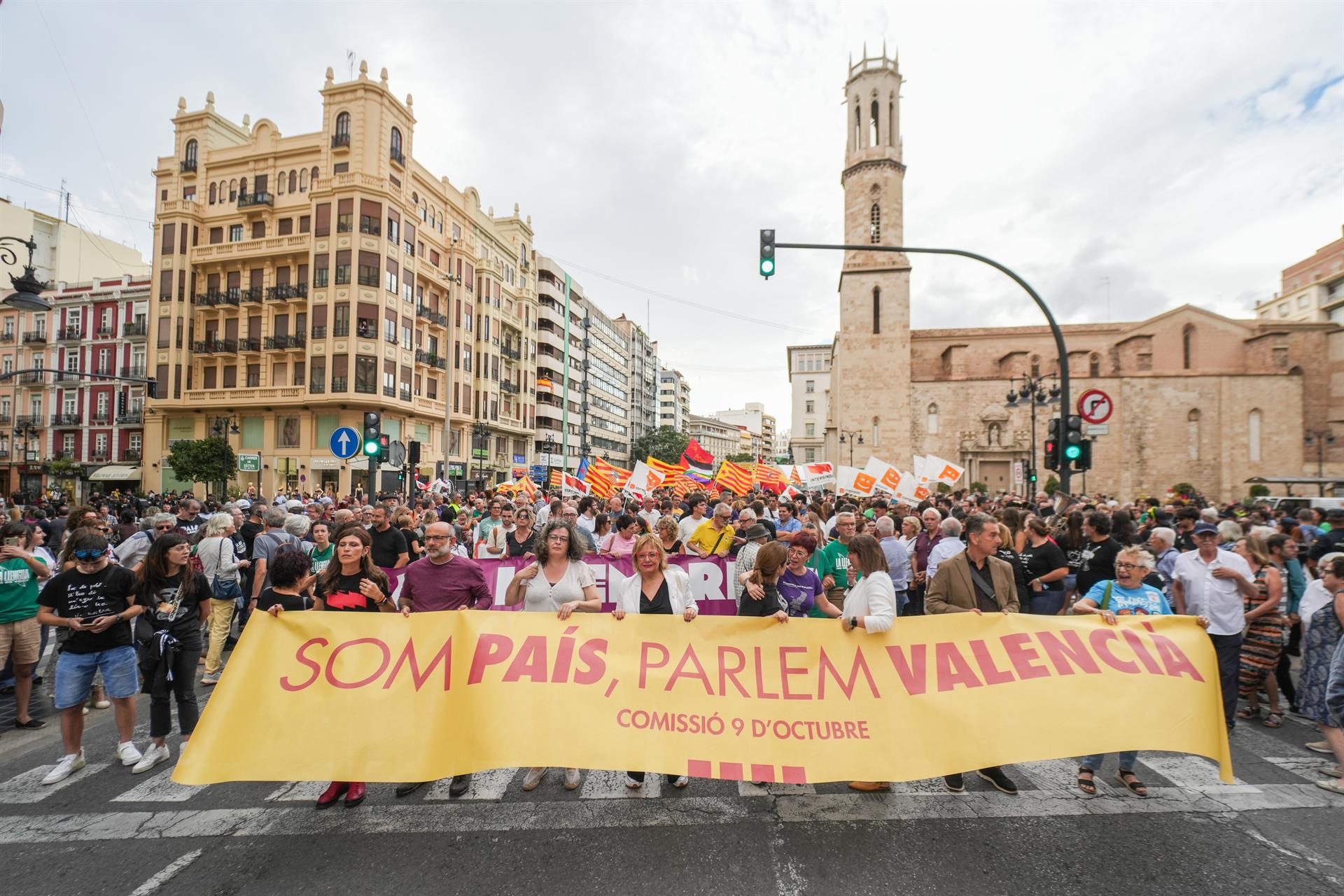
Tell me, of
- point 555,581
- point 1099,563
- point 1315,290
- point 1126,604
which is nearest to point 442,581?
point 555,581

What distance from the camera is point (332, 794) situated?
402 cm

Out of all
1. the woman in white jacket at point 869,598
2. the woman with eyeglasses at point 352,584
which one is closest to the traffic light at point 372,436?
the woman with eyeglasses at point 352,584

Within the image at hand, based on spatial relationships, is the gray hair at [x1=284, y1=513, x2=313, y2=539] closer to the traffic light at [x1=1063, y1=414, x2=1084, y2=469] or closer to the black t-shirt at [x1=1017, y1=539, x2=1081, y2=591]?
the black t-shirt at [x1=1017, y1=539, x2=1081, y2=591]

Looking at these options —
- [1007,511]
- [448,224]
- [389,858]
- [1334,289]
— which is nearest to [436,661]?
[389,858]

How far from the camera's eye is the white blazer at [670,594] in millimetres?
4344

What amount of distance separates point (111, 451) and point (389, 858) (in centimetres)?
5177

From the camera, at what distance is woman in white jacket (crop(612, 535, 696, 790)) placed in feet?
14.2

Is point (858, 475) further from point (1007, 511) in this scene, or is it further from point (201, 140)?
point (201, 140)

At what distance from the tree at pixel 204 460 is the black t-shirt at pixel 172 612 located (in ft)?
105

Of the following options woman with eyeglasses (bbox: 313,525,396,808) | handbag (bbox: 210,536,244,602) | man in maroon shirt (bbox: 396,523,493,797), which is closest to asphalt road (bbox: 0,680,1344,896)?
woman with eyeglasses (bbox: 313,525,396,808)

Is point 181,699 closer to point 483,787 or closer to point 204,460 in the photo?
point 483,787

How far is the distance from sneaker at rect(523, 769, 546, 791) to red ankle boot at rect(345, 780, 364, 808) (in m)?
1.06

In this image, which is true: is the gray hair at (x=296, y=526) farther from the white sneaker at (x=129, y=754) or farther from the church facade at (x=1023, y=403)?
the church facade at (x=1023, y=403)

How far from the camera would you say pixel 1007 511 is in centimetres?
764
